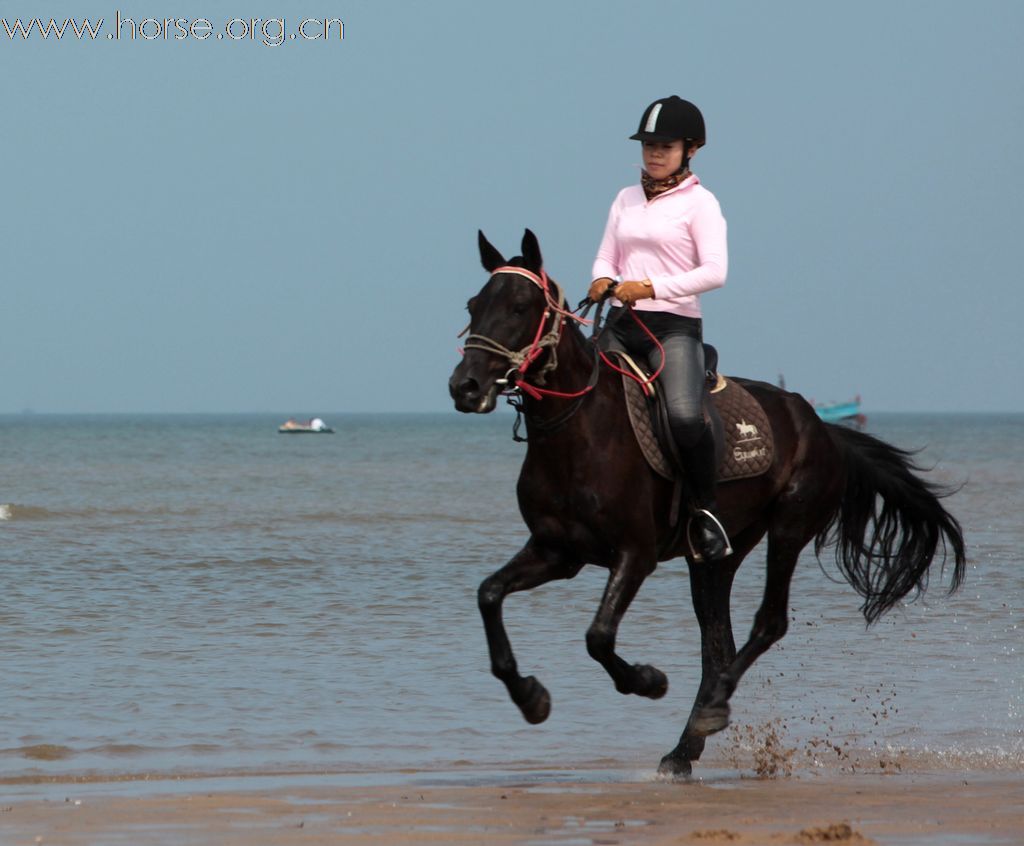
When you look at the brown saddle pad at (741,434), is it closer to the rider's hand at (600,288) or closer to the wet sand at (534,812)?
the rider's hand at (600,288)

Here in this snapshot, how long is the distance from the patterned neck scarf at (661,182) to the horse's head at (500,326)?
92 cm

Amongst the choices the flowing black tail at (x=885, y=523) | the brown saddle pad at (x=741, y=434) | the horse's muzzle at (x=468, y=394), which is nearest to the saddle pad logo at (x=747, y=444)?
the brown saddle pad at (x=741, y=434)

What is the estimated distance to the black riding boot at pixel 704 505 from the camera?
6.93m

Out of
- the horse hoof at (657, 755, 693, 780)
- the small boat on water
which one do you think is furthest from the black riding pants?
the small boat on water

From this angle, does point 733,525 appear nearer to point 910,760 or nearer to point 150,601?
point 910,760

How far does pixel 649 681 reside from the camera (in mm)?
7031

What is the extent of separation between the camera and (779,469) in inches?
304

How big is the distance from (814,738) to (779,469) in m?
1.83

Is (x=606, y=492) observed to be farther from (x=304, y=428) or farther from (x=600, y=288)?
(x=304, y=428)

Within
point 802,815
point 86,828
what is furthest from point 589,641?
point 86,828

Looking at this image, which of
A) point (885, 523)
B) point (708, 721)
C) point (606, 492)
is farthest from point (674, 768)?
point (885, 523)

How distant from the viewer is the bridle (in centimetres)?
616

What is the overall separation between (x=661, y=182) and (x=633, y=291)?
2.15ft

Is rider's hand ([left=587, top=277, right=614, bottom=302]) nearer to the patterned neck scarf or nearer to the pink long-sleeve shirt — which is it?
the pink long-sleeve shirt
